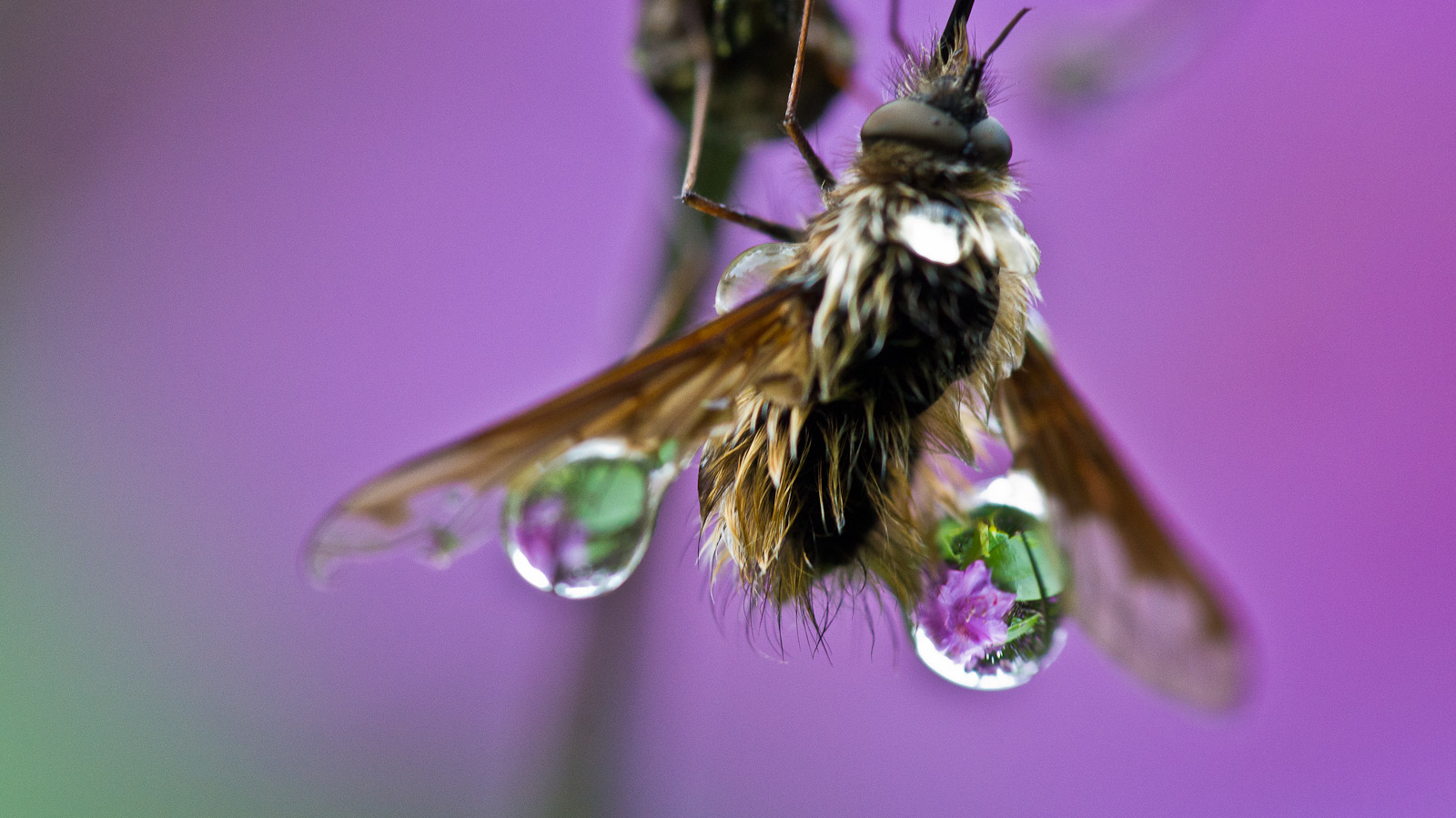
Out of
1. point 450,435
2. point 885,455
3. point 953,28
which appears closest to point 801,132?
point 953,28

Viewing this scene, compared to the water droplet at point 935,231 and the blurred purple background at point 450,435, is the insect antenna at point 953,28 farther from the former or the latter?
the blurred purple background at point 450,435

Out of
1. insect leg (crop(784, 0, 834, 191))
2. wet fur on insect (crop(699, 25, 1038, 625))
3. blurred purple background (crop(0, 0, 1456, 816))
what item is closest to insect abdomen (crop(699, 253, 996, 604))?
wet fur on insect (crop(699, 25, 1038, 625))

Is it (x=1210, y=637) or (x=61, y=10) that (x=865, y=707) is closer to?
(x=1210, y=637)

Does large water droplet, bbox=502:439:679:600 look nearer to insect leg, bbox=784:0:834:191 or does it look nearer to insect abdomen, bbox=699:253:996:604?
insect abdomen, bbox=699:253:996:604

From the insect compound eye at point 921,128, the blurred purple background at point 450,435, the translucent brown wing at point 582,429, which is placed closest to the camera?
the translucent brown wing at point 582,429

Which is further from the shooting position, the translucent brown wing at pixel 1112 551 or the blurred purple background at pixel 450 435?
the blurred purple background at pixel 450 435

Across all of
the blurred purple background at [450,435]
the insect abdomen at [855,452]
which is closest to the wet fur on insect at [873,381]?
the insect abdomen at [855,452]

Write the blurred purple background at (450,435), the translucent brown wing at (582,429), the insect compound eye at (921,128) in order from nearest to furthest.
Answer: the translucent brown wing at (582,429), the insect compound eye at (921,128), the blurred purple background at (450,435)

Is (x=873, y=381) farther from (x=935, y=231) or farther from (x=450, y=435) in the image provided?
(x=450, y=435)

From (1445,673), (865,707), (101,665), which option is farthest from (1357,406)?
(101,665)
